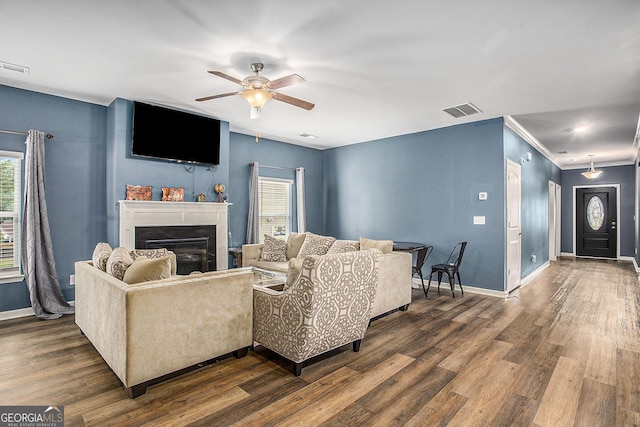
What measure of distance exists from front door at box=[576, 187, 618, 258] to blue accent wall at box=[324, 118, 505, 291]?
652 centimetres

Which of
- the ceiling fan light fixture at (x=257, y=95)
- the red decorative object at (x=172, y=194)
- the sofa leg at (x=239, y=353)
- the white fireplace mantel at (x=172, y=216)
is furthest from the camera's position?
the red decorative object at (x=172, y=194)

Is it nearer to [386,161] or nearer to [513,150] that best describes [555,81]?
[513,150]

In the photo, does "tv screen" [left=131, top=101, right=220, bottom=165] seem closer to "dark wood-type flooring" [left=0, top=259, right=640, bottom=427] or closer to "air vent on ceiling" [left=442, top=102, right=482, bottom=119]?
"dark wood-type flooring" [left=0, top=259, right=640, bottom=427]

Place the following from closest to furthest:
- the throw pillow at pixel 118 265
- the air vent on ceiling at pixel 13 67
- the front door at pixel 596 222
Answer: the throw pillow at pixel 118 265, the air vent on ceiling at pixel 13 67, the front door at pixel 596 222

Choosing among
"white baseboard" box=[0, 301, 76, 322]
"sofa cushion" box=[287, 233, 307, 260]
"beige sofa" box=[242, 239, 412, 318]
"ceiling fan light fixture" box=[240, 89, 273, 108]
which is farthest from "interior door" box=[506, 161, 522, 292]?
"white baseboard" box=[0, 301, 76, 322]

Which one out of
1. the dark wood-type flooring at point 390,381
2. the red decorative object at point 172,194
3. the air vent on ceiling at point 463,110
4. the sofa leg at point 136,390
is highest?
the air vent on ceiling at point 463,110

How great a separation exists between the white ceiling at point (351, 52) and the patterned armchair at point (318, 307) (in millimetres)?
1849

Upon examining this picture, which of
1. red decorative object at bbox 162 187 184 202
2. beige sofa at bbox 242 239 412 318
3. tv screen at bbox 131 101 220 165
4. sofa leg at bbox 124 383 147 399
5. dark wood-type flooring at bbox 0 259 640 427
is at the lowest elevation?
dark wood-type flooring at bbox 0 259 640 427

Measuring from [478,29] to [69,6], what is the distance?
10.2ft

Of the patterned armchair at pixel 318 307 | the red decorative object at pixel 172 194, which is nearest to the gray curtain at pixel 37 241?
the red decorative object at pixel 172 194

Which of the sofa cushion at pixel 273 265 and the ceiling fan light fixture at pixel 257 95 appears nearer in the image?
the ceiling fan light fixture at pixel 257 95

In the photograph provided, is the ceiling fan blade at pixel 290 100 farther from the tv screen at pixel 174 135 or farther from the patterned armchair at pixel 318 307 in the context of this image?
the tv screen at pixel 174 135

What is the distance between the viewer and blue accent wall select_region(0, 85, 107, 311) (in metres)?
3.96

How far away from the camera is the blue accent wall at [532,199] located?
5719 millimetres
